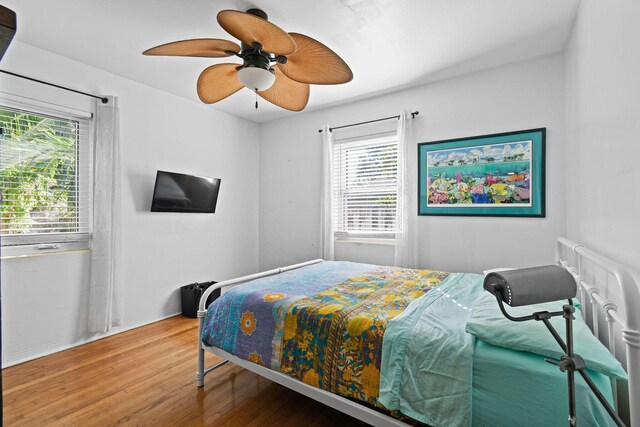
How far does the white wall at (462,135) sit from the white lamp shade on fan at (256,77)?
1459mm

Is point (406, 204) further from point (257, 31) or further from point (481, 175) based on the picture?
point (257, 31)

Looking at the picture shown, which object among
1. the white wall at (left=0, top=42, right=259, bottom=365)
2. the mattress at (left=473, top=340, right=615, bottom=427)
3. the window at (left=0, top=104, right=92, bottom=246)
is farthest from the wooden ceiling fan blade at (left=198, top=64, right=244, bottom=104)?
the mattress at (left=473, top=340, right=615, bottom=427)

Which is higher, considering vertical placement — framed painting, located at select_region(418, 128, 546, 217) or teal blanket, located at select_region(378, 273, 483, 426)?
framed painting, located at select_region(418, 128, 546, 217)

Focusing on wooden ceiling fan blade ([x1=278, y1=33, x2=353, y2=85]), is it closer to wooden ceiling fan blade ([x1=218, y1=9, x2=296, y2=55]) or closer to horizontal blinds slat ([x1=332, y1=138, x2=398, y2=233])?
wooden ceiling fan blade ([x1=218, y1=9, x2=296, y2=55])

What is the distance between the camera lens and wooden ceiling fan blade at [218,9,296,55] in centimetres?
Result: 176

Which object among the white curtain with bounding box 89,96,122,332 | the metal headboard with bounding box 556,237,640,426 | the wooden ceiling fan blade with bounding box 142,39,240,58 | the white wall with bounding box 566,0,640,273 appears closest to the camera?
the metal headboard with bounding box 556,237,640,426

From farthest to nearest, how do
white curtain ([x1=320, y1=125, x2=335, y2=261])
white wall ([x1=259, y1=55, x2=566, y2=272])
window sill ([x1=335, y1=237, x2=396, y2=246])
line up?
1. white curtain ([x1=320, y1=125, x2=335, y2=261])
2. window sill ([x1=335, y1=237, x2=396, y2=246])
3. white wall ([x1=259, y1=55, x2=566, y2=272])

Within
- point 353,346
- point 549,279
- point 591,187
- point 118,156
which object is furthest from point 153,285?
point 591,187

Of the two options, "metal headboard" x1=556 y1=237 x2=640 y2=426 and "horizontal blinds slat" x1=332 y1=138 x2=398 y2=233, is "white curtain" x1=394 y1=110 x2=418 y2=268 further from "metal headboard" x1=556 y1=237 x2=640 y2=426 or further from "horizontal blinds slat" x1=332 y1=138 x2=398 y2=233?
"metal headboard" x1=556 y1=237 x2=640 y2=426

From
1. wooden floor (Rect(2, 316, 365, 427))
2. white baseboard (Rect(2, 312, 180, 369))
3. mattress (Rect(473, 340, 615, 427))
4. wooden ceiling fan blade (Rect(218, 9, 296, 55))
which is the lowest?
wooden floor (Rect(2, 316, 365, 427))

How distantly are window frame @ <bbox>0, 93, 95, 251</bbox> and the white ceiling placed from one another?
0.50m

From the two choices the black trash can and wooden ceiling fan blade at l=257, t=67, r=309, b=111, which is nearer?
wooden ceiling fan blade at l=257, t=67, r=309, b=111

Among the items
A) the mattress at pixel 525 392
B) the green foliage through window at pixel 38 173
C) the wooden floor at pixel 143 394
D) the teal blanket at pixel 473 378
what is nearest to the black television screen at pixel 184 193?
the green foliage through window at pixel 38 173

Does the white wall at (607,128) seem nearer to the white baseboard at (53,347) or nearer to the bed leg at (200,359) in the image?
the bed leg at (200,359)
